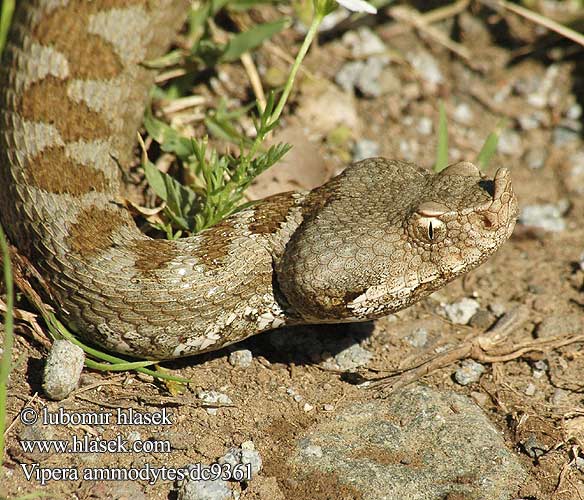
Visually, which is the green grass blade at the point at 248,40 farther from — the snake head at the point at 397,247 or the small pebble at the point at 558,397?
the small pebble at the point at 558,397

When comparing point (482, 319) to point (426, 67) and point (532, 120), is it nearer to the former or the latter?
point (532, 120)

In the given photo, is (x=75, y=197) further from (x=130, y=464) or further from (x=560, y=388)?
(x=560, y=388)

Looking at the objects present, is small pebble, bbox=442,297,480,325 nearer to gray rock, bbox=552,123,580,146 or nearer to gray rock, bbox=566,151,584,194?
gray rock, bbox=566,151,584,194

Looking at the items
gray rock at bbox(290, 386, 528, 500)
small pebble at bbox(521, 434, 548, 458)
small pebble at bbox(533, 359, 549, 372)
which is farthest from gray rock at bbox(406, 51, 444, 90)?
small pebble at bbox(521, 434, 548, 458)

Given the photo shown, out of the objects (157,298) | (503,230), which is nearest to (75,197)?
(157,298)

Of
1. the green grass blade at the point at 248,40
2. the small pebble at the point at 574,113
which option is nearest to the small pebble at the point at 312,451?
the green grass blade at the point at 248,40
